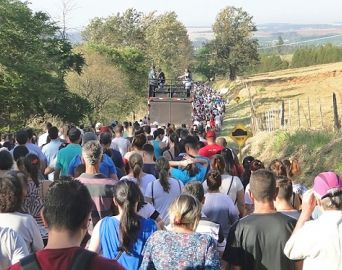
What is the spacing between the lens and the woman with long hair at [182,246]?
435 cm

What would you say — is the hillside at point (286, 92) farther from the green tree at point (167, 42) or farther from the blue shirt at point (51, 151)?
the blue shirt at point (51, 151)

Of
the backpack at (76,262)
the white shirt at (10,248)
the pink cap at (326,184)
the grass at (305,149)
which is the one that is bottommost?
the grass at (305,149)

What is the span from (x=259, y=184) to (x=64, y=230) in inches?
88.0

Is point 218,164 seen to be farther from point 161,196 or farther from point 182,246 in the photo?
point 182,246

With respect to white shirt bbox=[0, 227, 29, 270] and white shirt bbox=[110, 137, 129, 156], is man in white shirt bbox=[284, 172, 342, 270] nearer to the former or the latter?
white shirt bbox=[0, 227, 29, 270]

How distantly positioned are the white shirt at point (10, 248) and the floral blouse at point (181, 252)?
794 mm

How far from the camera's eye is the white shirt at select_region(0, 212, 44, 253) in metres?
4.65

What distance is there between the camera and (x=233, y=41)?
4146 inches

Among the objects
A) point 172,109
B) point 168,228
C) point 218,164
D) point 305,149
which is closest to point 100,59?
point 172,109

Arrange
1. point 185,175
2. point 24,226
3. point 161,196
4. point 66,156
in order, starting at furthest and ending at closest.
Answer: point 66,156 → point 185,175 → point 161,196 → point 24,226

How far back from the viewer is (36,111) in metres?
→ 42.3

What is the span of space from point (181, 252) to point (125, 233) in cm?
62

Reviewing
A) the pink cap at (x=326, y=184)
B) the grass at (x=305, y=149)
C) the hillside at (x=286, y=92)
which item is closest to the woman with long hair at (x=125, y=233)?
the pink cap at (x=326, y=184)

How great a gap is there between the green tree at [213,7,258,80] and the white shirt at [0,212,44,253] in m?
99.0
